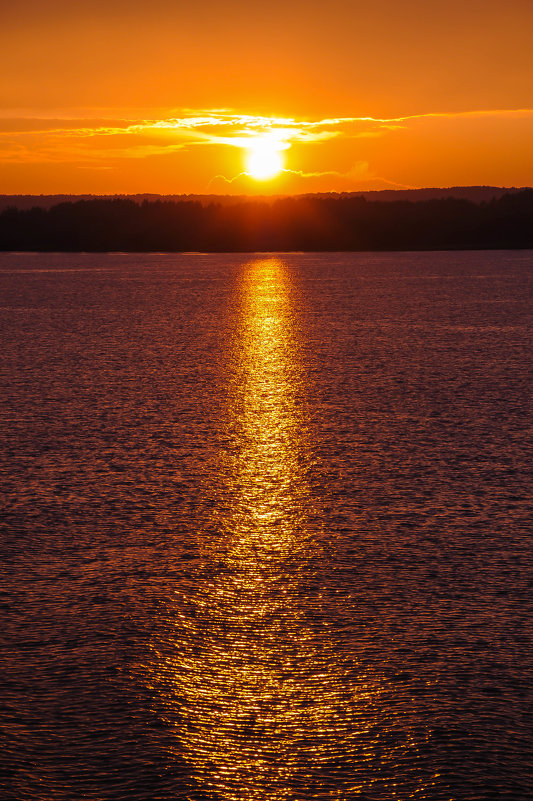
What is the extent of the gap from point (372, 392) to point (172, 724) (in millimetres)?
19662

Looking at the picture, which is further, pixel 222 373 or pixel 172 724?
pixel 222 373

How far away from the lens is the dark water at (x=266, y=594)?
8.16 metres

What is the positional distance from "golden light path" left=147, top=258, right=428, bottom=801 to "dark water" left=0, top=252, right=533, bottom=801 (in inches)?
1.0

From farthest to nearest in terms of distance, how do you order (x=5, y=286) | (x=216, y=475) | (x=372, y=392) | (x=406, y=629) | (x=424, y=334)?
(x=5, y=286) → (x=424, y=334) → (x=372, y=392) → (x=216, y=475) → (x=406, y=629)

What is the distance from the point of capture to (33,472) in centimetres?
1766

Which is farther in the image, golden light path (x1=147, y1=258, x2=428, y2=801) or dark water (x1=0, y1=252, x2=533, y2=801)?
dark water (x1=0, y1=252, x2=533, y2=801)

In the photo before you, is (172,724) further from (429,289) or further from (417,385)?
(429,289)

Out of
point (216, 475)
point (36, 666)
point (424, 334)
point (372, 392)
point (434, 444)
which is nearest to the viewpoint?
point (36, 666)

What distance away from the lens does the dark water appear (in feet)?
26.8

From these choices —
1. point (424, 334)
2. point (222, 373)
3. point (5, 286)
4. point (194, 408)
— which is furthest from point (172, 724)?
point (5, 286)

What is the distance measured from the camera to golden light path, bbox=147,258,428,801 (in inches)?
315

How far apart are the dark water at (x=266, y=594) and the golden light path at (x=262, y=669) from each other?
0.02 meters

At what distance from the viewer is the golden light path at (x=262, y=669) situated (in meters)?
8.00

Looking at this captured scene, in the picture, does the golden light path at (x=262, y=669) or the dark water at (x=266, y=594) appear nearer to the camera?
the golden light path at (x=262, y=669)
